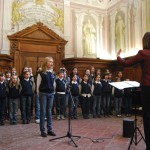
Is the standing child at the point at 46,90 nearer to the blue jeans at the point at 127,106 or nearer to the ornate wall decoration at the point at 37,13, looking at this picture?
the blue jeans at the point at 127,106

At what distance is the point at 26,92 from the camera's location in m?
6.02

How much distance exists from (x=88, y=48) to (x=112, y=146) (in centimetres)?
758

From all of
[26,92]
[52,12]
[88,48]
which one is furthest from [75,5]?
[26,92]

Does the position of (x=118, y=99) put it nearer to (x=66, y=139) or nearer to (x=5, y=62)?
(x=66, y=139)

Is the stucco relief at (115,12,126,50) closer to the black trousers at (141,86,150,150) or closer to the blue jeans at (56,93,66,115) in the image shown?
the blue jeans at (56,93,66,115)

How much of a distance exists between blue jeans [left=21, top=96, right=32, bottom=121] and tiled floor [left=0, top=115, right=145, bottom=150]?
0.36m

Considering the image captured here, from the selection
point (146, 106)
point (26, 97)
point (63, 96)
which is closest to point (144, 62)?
point (146, 106)

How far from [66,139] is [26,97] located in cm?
229

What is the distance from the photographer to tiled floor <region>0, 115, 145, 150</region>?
3.72 metres

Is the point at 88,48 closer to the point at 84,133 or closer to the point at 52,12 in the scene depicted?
the point at 52,12

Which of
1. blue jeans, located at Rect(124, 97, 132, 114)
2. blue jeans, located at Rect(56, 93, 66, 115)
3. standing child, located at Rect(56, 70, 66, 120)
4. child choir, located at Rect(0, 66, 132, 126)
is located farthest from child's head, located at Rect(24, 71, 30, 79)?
blue jeans, located at Rect(124, 97, 132, 114)

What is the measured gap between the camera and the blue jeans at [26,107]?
235 inches

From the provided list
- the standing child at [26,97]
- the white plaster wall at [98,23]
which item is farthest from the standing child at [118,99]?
the standing child at [26,97]

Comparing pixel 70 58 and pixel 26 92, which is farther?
pixel 70 58
